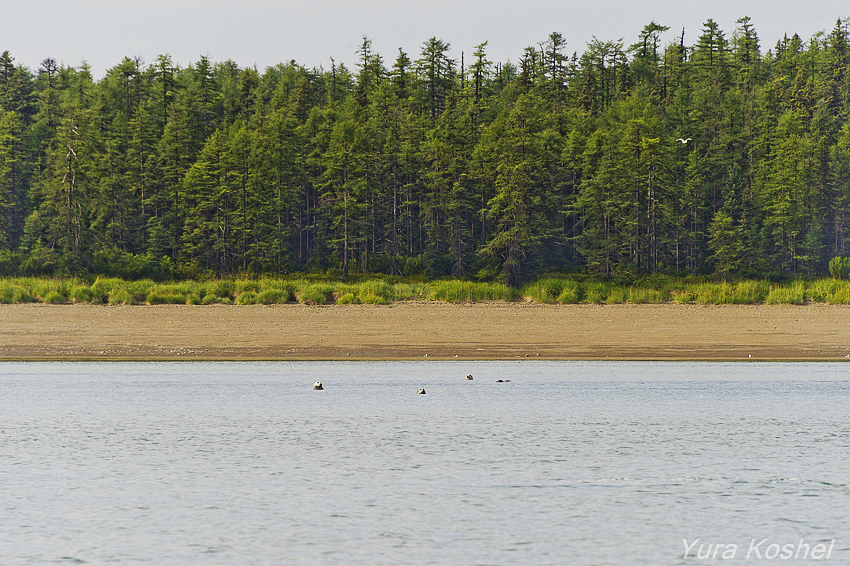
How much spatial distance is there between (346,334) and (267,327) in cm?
407

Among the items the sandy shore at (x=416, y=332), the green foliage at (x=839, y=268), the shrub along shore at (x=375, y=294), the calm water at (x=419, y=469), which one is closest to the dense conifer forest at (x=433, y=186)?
the green foliage at (x=839, y=268)

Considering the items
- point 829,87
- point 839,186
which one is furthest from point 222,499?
point 829,87

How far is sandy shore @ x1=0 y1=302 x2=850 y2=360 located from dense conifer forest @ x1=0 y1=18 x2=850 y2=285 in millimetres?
26898

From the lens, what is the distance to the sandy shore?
92.2 ft

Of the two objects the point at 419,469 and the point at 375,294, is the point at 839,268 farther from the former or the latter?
the point at 419,469

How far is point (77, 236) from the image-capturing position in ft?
218

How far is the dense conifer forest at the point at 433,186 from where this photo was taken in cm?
7131

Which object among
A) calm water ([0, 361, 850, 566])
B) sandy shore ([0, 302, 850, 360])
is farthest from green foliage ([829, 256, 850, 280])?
calm water ([0, 361, 850, 566])

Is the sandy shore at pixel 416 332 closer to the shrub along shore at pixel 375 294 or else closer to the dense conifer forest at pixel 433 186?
the shrub along shore at pixel 375 294

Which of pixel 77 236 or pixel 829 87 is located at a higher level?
pixel 829 87

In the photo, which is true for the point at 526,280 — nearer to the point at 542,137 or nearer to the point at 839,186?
the point at 542,137

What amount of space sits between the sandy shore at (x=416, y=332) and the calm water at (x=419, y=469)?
14.4 ft

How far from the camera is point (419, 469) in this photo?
1330cm

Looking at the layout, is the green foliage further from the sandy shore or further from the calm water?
the calm water
